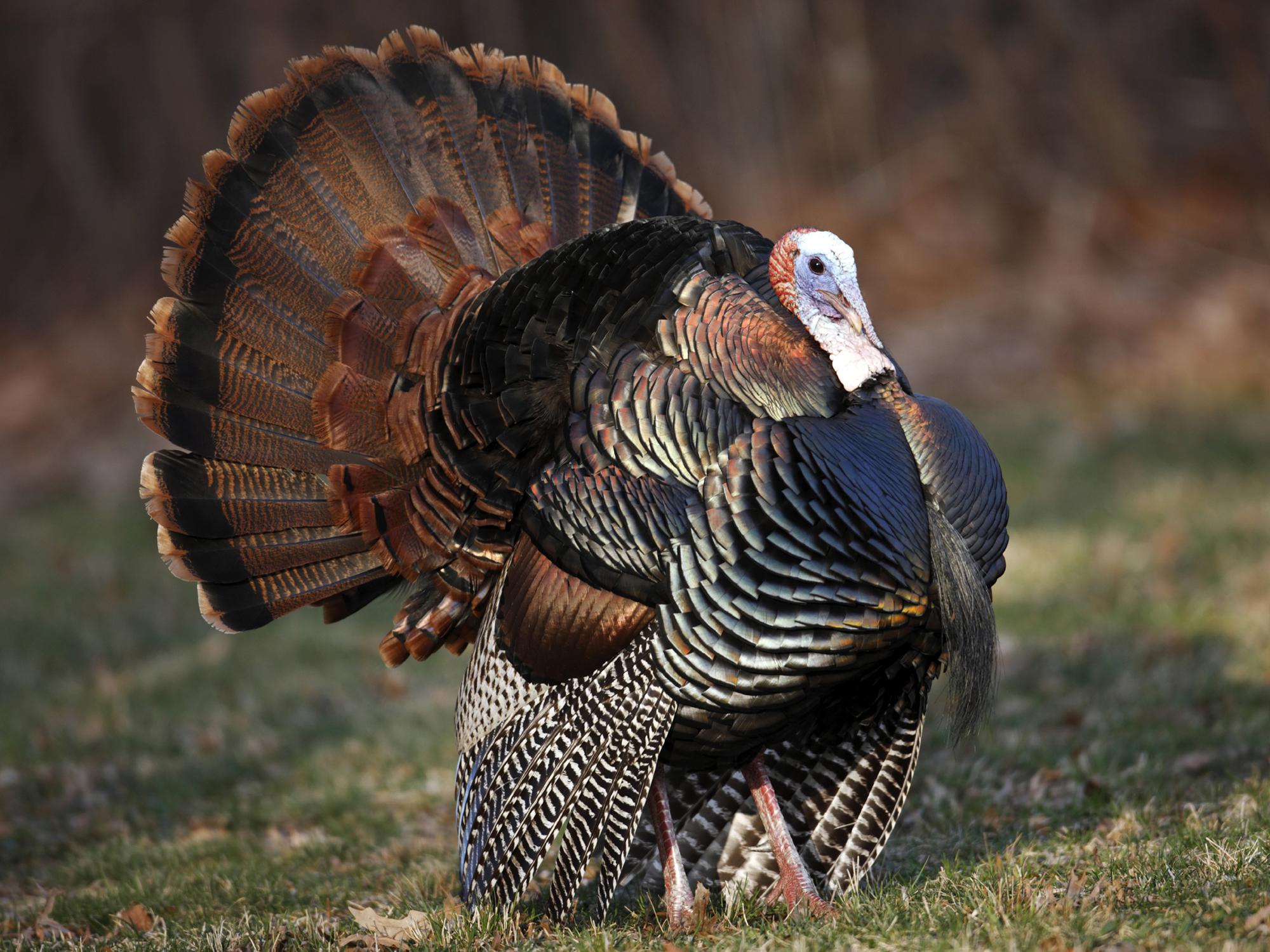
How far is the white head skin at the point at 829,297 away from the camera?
3.22 metres

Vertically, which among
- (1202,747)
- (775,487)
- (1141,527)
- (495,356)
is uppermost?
(495,356)

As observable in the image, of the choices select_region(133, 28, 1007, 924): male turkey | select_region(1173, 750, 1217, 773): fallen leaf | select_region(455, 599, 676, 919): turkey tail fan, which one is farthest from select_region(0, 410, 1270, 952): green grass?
select_region(133, 28, 1007, 924): male turkey

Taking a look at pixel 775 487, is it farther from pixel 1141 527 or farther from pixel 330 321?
pixel 1141 527

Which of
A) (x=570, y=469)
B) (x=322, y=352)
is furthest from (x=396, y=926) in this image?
(x=322, y=352)

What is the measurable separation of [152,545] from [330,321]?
6.39 m

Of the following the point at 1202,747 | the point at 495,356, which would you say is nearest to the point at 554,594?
the point at 495,356

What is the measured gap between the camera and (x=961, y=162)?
12016 millimetres

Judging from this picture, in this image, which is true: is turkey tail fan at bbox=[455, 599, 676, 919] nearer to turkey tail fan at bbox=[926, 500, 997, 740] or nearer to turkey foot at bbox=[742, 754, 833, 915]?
turkey foot at bbox=[742, 754, 833, 915]

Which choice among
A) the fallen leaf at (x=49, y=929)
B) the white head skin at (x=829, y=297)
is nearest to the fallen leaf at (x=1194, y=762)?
the white head skin at (x=829, y=297)

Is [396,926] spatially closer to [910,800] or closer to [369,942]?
[369,942]

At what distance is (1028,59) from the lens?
37.4 ft

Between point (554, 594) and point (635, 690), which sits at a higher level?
point (554, 594)

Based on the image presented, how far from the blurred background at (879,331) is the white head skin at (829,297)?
1.48m

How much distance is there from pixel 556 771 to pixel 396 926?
589mm
